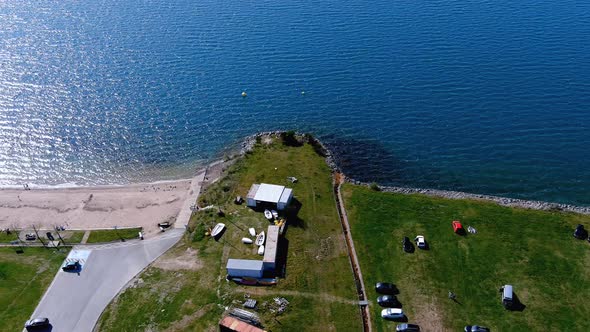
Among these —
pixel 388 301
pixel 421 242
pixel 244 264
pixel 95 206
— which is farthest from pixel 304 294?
pixel 95 206

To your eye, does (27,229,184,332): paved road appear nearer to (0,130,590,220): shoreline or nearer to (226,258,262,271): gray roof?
(226,258,262,271): gray roof

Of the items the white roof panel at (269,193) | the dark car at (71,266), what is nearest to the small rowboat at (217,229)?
the white roof panel at (269,193)

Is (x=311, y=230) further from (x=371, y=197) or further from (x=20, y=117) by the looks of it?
(x=20, y=117)

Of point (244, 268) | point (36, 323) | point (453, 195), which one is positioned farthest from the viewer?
point (453, 195)

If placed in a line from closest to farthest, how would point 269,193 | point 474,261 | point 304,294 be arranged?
1. point 304,294
2. point 474,261
3. point 269,193

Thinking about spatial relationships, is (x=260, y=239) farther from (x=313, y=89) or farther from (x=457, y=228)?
(x=313, y=89)

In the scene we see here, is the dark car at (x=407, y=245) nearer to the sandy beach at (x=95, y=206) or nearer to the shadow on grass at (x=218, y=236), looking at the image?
the shadow on grass at (x=218, y=236)
